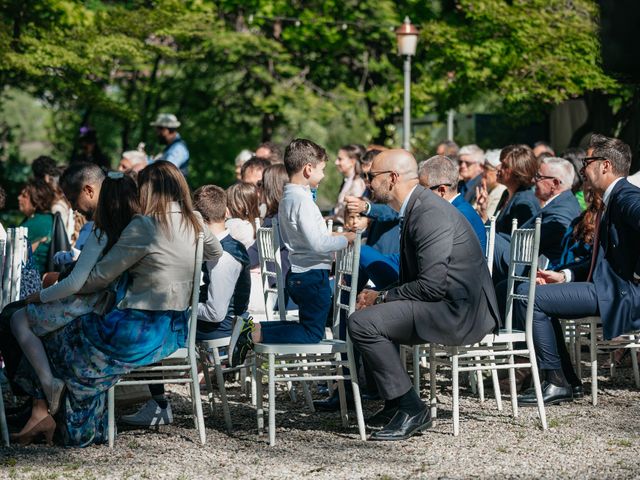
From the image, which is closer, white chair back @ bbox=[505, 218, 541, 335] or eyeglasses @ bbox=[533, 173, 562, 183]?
white chair back @ bbox=[505, 218, 541, 335]

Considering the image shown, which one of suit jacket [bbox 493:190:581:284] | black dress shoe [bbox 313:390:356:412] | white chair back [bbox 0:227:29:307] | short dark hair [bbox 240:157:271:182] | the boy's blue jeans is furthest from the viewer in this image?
short dark hair [bbox 240:157:271:182]

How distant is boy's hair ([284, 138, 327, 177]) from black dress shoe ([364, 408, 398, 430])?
1.51 m

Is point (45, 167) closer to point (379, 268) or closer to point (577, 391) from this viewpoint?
point (379, 268)

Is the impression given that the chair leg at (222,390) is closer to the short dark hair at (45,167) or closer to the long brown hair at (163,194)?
the long brown hair at (163,194)

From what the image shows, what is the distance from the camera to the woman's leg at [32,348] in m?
5.79

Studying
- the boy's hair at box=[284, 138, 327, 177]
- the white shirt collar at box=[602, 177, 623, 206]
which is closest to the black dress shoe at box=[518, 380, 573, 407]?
the white shirt collar at box=[602, 177, 623, 206]

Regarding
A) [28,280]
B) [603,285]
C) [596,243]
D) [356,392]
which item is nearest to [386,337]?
[356,392]

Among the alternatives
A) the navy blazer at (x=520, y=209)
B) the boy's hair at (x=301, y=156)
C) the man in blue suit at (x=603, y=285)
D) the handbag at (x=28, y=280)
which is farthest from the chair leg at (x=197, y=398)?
the navy blazer at (x=520, y=209)

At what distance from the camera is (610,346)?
23.3 ft

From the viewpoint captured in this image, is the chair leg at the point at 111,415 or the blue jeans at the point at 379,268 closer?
the chair leg at the point at 111,415

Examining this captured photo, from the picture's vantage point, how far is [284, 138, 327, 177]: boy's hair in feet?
20.9

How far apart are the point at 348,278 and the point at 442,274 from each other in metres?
1.25

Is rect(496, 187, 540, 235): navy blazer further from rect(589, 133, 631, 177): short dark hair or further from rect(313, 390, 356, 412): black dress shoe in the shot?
rect(313, 390, 356, 412): black dress shoe

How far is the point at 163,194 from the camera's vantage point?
5707mm
